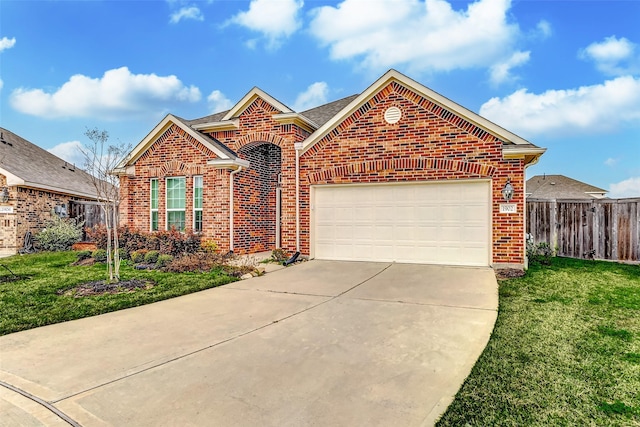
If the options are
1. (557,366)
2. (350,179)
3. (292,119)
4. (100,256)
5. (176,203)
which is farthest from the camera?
(176,203)

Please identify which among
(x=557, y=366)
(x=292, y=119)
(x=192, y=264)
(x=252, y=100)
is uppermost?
(x=252, y=100)

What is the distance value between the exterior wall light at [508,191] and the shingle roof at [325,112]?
6.68 meters

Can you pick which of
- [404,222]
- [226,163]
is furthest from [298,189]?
[404,222]

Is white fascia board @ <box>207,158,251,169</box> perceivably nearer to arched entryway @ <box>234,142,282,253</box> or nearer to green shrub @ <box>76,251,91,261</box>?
arched entryway @ <box>234,142,282,253</box>

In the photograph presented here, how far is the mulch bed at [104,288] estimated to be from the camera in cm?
722

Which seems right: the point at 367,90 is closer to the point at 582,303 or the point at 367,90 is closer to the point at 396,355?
the point at 582,303

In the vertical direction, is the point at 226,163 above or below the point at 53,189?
above

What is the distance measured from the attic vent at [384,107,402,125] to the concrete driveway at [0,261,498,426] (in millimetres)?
5409

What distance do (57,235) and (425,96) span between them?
1493 centimetres

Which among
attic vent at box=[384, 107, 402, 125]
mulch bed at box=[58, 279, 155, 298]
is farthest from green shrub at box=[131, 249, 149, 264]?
attic vent at box=[384, 107, 402, 125]

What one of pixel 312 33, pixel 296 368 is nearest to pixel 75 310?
pixel 296 368

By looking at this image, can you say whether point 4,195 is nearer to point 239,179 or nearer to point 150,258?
point 150,258

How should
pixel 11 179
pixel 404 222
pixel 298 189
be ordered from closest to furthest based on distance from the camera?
pixel 404 222 → pixel 298 189 → pixel 11 179

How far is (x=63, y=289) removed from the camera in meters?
7.55
